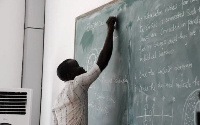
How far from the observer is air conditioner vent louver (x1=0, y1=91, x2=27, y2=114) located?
352 centimetres

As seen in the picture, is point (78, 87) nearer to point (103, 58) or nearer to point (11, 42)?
point (103, 58)

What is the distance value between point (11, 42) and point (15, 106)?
41.7 inches

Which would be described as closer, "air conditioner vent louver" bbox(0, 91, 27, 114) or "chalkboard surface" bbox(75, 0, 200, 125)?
"chalkboard surface" bbox(75, 0, 200, 125)

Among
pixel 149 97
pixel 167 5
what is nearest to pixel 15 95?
pixel 149 97

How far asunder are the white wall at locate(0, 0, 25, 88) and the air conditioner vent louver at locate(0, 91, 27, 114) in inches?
27.5

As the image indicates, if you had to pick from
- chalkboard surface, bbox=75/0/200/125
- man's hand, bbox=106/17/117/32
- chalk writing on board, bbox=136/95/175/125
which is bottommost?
chalk writing on board, bbox=136/95/175/125

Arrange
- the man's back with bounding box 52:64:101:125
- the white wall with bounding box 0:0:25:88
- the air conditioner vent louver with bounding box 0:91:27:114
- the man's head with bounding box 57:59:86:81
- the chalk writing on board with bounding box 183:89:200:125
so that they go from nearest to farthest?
the chalk writing on board with bounding box 183:89:200:125 → the man's back with bounding box 52:64:101:125 → the man's head with bounding box 57:59:86:81 → the air conditioner vent louver with bounding box 0:91:27:114 → the white wall with bounding box 0:0:25:88

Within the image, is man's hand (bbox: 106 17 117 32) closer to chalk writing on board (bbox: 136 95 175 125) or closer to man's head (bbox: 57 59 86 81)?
man's head (bbox: 57 59 86 81)

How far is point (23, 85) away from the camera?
13.8 ft

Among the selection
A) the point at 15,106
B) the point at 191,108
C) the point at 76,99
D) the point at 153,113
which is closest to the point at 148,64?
the point at 153,113

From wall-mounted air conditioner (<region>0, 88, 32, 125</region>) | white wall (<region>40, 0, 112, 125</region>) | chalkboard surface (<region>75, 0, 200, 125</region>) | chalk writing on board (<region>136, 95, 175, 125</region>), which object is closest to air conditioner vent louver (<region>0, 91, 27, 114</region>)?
wall-mounted air conditioner (<region>0, 88, 32, 125</region>)

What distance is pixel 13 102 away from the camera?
355 cm

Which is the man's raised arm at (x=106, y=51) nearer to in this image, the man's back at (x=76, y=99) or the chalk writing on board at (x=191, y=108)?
the man's back at (x=76, y=99)

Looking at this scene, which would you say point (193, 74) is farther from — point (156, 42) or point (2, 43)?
point (2, 43)
